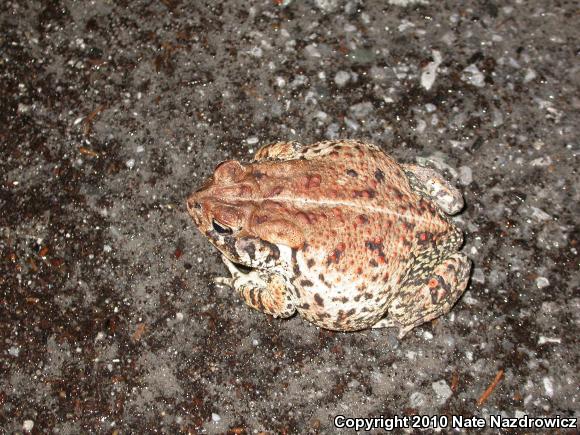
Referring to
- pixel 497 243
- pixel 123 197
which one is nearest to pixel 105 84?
pixel 123 197

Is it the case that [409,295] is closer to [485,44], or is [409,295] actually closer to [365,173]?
[365,173]

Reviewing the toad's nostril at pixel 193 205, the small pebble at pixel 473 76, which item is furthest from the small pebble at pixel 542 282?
the toad's nostril at pixel 193 205

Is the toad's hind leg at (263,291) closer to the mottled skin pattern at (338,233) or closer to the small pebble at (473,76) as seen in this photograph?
the mottled skin pattern at (338,233)

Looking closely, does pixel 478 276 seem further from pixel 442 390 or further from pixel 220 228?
pixel 220 228

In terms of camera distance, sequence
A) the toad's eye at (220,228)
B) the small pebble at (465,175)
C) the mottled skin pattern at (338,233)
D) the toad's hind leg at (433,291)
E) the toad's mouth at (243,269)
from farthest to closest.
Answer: the small pebble at (465,175) < the toad's mouth at (243,269) < the toad's hind leg at (433,291) < the toad's eye at (220,228) < the mottled skin pattern at (338,233)

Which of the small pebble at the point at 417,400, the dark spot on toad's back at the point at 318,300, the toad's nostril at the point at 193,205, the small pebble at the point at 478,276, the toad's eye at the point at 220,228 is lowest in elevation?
the small pebble at the point at 417,400

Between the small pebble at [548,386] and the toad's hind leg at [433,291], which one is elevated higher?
the toad's hind leg at [433,291]
